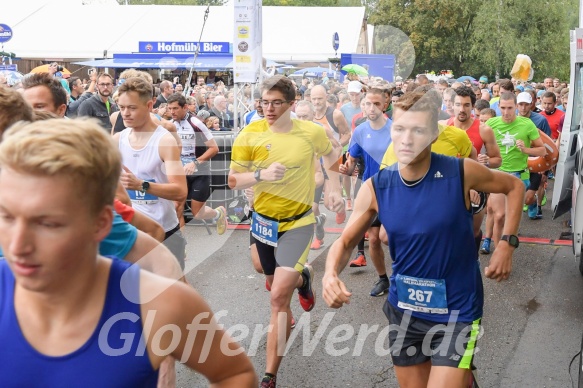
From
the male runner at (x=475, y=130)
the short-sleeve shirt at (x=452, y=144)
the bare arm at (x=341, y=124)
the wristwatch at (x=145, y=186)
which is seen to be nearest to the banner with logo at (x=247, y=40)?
the bare arm at (x=341, y=124)

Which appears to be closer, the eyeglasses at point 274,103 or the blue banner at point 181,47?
the eyeglasses at point 274,103

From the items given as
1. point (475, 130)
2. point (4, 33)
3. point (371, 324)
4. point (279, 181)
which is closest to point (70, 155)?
point (279, 181)

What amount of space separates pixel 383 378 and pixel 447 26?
25649 mm

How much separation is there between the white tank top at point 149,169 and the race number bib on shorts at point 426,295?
2126 mm

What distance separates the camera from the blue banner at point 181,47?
96.0 ft

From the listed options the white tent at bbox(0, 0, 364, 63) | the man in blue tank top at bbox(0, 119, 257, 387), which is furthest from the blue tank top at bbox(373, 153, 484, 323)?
the white tent at bbox(0, 0, 364, 63)

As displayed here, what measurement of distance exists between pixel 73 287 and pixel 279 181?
382 centimetres

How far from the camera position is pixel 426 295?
3.60 meters

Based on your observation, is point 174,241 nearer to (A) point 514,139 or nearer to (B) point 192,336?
(B) point 192,336

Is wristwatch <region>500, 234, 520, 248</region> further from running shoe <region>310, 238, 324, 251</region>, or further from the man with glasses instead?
the man with glasses

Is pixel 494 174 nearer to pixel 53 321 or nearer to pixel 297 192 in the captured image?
pixel 297 192

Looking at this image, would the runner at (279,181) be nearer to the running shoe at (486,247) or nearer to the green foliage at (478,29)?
the running shoe at (486,247)

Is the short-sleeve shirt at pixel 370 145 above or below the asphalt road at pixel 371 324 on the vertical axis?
above

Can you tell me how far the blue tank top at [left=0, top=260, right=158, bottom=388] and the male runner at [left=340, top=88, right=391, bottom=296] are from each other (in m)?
5.44
